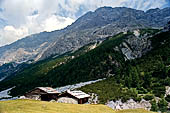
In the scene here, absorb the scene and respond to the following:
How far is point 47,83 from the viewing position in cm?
14862

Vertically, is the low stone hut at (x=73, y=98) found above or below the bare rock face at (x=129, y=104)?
above

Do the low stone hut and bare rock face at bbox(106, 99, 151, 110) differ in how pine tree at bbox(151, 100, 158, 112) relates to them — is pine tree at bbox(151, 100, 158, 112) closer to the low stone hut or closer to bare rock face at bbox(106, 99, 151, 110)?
bare rock face at bbox(106, 99, 151, 110)

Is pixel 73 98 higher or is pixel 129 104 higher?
pixel 73 98

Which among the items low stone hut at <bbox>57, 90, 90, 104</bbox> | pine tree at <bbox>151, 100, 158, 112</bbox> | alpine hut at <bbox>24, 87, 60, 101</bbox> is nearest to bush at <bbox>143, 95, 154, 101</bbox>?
pine tree at <bbox>151, 100, 158, 112</bbox>

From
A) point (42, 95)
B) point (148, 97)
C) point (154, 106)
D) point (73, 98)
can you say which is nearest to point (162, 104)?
point (154, 106)

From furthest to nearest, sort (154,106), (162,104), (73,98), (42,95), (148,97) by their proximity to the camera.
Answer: (148,97) < (162,104) < (42,95) < (154,106) < (73,98)

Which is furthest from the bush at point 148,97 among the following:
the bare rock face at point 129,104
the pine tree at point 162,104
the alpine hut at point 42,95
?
the alpine hut at point 42,95

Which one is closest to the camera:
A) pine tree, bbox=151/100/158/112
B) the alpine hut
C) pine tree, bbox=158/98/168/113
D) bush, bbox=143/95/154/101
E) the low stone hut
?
the low stone hut

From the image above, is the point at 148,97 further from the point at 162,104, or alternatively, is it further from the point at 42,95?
the point at 42,95

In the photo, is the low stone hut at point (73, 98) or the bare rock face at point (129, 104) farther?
the bare rock face at point (129, 104)

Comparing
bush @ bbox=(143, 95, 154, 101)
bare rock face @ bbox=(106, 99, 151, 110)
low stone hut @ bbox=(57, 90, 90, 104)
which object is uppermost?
low stone hut @ bbox=(57, 90, 90, 104)

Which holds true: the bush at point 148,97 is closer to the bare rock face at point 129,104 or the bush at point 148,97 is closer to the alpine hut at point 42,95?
the bare rock face at point 129,104

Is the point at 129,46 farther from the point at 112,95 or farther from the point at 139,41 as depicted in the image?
the point at 112,95

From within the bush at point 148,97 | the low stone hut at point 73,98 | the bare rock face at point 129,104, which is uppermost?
the low stone hut at point 73,98
